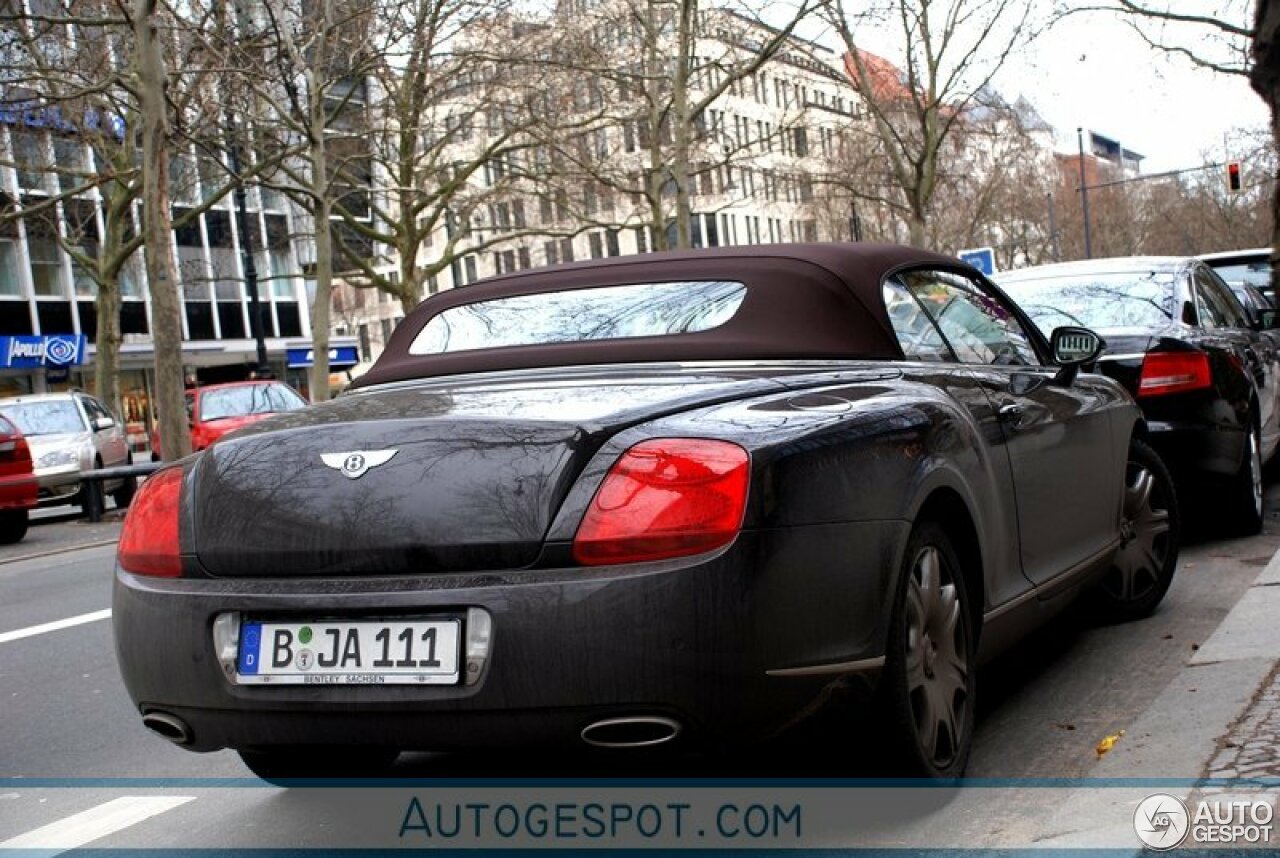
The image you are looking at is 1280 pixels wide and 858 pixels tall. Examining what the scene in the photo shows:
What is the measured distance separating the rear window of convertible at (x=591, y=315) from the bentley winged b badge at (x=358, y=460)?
4.05 ft

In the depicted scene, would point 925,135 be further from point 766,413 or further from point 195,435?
point 766,413

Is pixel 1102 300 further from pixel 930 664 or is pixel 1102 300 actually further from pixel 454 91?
pixel 454 91

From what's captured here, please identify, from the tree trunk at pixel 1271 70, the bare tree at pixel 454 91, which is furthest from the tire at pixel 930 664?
the bare tree at pixel 454 91

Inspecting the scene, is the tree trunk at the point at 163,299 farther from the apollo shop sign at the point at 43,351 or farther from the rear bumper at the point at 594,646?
the apollo shop sign at the point at 43,351

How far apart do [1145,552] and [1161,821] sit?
3.07 m

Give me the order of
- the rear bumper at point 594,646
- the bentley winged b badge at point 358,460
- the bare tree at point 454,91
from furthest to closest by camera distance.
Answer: the bare tree at point 454,91
the bentley winged b badge at point 358,460
the rear bumper at point 594,646

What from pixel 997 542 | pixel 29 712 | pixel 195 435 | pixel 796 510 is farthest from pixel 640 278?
pixel 195 435

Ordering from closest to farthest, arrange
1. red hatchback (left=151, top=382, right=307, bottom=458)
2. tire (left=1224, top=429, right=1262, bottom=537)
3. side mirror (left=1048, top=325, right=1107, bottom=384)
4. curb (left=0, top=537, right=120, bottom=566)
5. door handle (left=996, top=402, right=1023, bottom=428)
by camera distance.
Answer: door handle (left=996, top=402, right=1023, bottom=428), side mirror (left=1048, top=325, right=1107, bottom=384), tire (left=1224, top=429, right=1262, bottom=537), curb (left=0, top=537, right=120, bottom=566), red hatchback (left=151, top=382, right=307, bottom=458)

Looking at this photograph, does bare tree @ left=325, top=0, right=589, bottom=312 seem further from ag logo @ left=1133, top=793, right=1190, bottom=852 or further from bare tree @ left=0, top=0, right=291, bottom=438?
ag logo @ left=1133, top=793, right=1190, bottom=852

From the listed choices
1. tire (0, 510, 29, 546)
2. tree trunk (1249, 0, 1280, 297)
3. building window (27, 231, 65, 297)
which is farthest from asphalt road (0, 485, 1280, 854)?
building window (27, 231, 65, 297)

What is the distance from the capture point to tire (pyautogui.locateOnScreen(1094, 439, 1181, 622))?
642 centimetres

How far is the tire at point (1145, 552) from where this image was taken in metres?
6.42

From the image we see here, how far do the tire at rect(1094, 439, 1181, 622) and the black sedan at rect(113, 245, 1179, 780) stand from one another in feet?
6.41

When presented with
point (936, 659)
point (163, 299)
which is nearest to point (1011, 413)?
point (936, 659)
